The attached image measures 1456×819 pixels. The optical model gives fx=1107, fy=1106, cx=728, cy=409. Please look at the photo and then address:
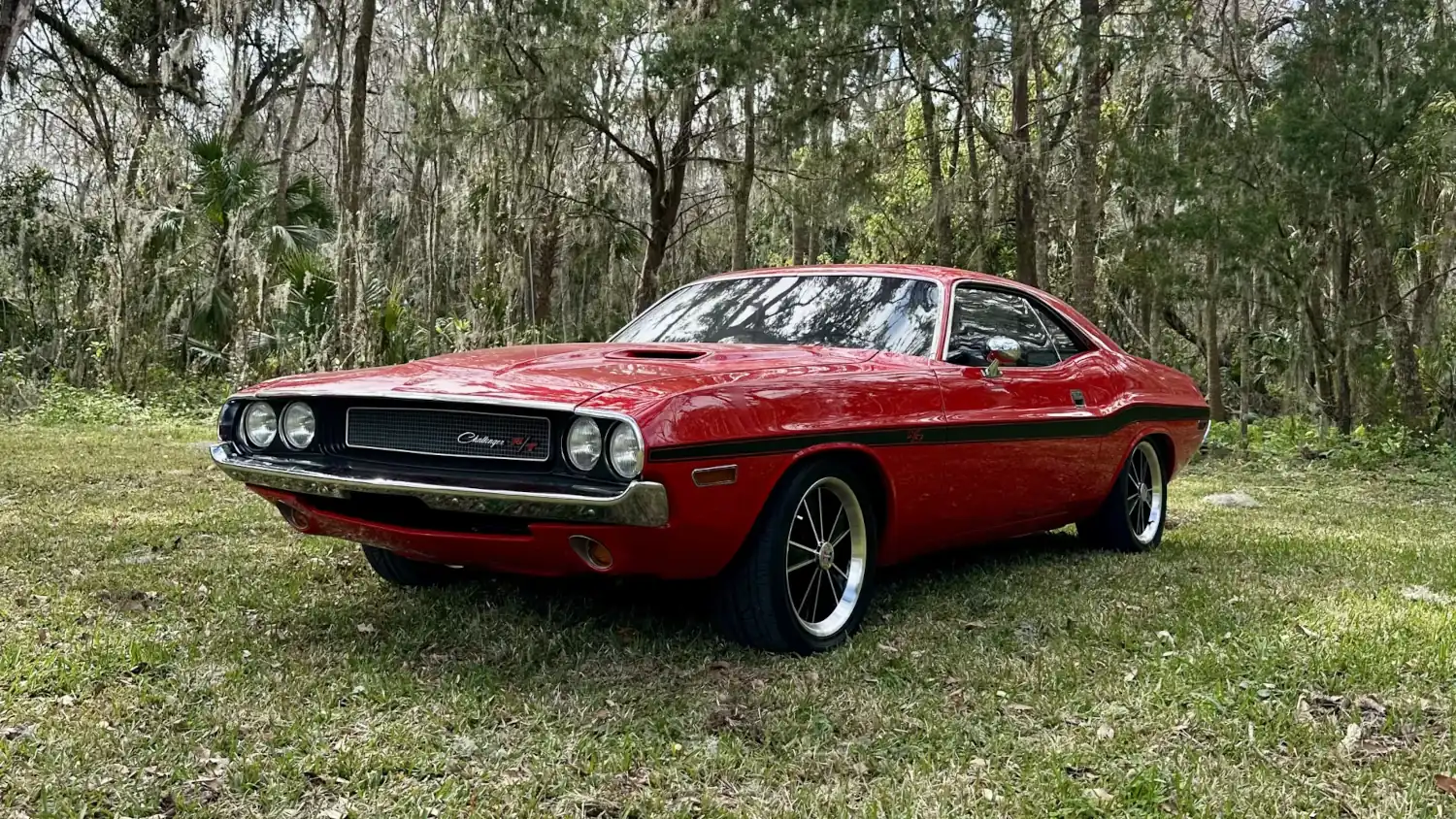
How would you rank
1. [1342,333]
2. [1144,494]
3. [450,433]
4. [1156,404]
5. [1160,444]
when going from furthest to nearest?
1. [1342,333]
2. [1160,444]
3. [1144,494]
4. [1156,404]
5. [450,433]

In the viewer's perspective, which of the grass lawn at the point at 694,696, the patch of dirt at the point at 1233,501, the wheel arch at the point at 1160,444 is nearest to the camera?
the grass lawn at the point at 694,696

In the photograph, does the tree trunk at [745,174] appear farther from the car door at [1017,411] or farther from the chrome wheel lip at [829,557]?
the chrome wheel lip at [829,557]

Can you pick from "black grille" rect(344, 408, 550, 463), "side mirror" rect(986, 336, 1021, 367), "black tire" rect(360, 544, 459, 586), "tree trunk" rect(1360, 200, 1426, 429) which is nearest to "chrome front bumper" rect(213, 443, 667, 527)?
"black grille" rect(344, 408, 550, 463)

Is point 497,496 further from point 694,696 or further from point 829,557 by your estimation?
point 829,557

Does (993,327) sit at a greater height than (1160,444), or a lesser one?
greater

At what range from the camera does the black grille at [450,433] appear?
3125 mm

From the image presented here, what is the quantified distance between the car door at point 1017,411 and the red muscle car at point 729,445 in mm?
12

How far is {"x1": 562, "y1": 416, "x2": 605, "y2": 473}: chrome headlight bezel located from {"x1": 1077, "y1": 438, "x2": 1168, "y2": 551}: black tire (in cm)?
317

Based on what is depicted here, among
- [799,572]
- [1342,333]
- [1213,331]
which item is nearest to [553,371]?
[799,572]

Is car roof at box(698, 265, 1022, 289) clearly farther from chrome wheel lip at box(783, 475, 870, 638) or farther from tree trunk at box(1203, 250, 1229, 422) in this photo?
tree trunk at box(1203, 250, 1229, 422)

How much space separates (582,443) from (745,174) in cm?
1095

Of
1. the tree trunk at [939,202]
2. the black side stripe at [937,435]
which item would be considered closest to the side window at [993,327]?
the black side stripe at [937,435]

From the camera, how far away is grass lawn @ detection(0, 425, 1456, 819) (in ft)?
8.15

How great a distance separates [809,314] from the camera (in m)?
4.36
